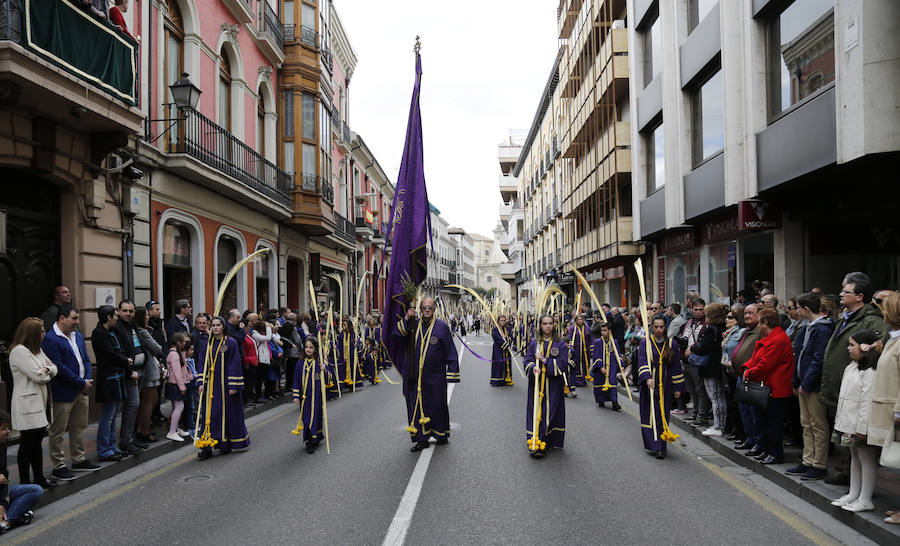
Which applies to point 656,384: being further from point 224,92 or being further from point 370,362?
point 224,92

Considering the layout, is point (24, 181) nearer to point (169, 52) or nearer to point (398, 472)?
point (169, 52)

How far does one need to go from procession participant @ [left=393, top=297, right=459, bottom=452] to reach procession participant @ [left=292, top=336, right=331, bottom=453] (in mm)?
1162

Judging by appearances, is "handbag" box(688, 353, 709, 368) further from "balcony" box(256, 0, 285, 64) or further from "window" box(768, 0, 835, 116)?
"balcony" box(256, 0, 285, 64)

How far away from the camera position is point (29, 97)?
28.2ft

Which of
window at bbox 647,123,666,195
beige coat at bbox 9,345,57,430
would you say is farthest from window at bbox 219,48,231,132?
window at bbox 647,123,666,195

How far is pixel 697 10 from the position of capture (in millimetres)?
17141

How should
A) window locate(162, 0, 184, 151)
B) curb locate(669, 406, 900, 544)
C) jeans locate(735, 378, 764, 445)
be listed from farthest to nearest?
window locate(162, 0, 184, 151) < jeans locate(735, 378, 764, 445) < curb locate(669, 406, 900, 544)

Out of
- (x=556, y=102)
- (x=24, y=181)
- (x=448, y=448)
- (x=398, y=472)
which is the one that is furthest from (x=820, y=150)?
(x=556, y=102)

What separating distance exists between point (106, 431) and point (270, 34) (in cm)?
1529

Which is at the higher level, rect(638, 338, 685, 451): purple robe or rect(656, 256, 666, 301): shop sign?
rect(656, 256, 666, 301): shop sign

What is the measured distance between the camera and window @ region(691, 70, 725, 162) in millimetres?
15594

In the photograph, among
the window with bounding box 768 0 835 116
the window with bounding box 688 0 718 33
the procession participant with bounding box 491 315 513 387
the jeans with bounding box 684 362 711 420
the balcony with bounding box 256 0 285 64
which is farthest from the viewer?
the balcony with bounding box 256 0 285 64

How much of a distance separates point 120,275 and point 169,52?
5703 millimetres

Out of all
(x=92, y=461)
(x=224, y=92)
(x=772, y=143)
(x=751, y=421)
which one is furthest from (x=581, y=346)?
(x=224, y=92)
